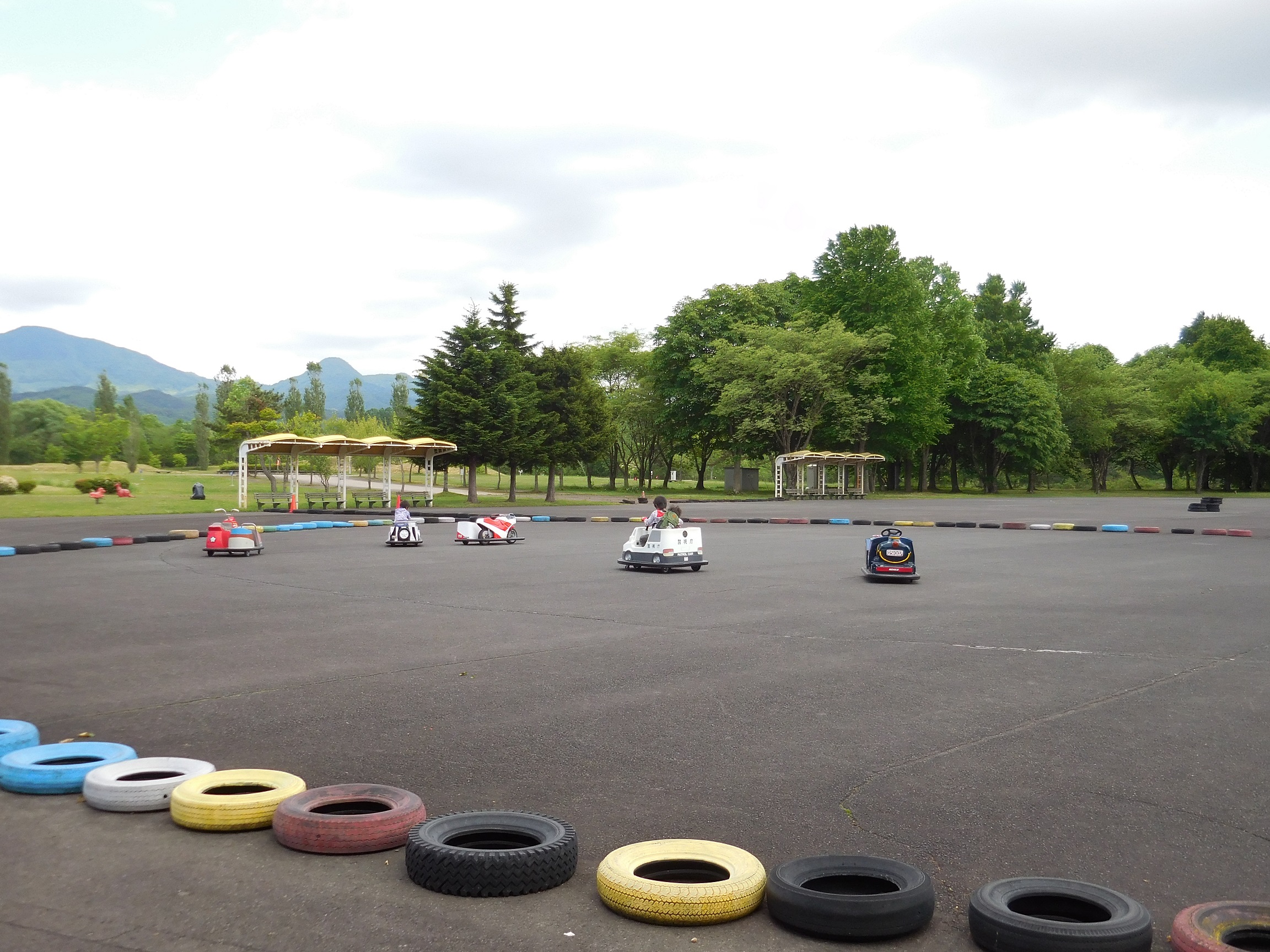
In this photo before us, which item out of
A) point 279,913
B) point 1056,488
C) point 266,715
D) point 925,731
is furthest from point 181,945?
point 1056,488

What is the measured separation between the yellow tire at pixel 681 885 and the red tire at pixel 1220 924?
1396mm

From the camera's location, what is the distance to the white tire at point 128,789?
15.1 feet

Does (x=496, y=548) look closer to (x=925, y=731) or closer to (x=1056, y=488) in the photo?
(x=925, y=731)

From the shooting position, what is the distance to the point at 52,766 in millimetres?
4938

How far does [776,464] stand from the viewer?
182ft

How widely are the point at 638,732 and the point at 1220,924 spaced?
3413 millimetres

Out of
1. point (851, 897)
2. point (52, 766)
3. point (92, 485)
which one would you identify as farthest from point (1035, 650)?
point (92, 485)

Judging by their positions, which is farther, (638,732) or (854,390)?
(854,390)

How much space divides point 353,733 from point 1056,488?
302ft

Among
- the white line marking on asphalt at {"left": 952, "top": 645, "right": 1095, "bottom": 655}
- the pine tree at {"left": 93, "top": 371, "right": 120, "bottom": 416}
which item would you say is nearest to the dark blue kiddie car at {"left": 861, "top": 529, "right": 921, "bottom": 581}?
the white line marking on asphalt at {"left": 952, "top": 645, "right": 1095, "bottom": 655}

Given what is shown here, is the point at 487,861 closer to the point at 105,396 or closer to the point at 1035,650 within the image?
the point at 1035,650

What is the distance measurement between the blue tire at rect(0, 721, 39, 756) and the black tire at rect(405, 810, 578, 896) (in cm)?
296

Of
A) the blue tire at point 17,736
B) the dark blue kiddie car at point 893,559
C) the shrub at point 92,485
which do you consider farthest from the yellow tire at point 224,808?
the shrub at point 92,485

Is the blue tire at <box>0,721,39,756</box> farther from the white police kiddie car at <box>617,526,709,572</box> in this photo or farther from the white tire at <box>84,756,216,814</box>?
the white police kiddie car at <box>617,526,709,572</box>
